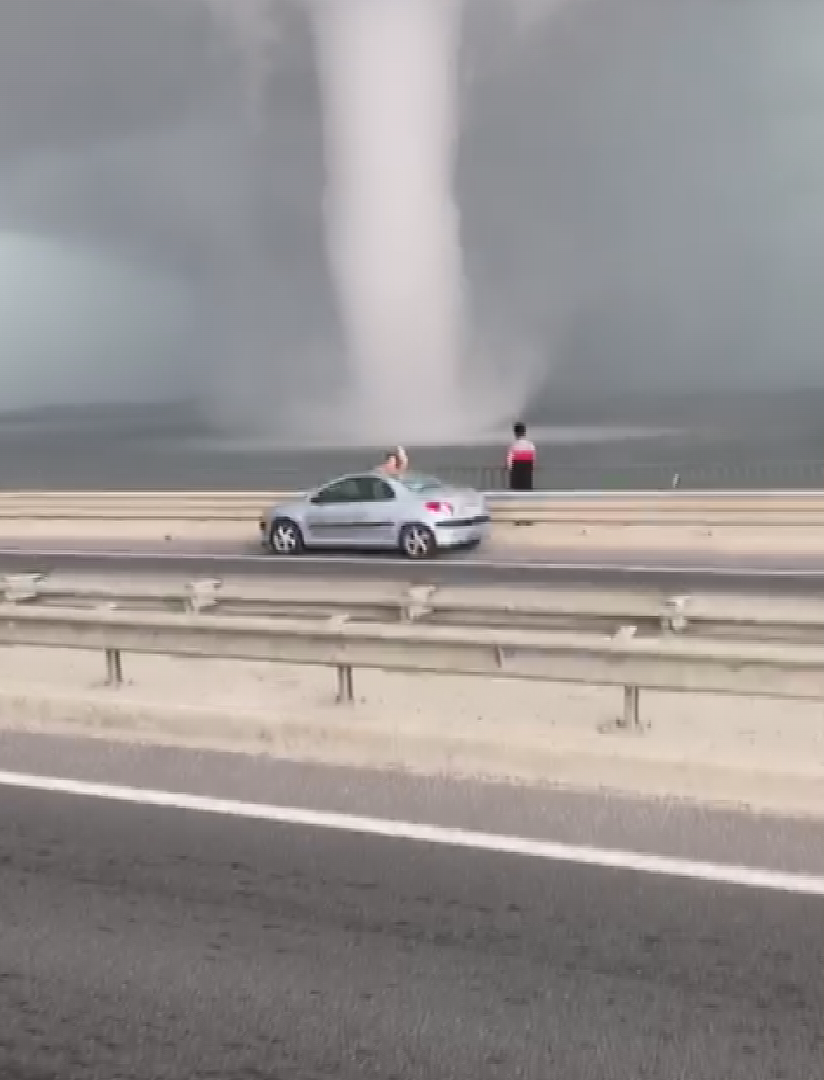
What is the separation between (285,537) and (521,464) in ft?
18.7

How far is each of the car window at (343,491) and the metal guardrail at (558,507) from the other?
133 inches

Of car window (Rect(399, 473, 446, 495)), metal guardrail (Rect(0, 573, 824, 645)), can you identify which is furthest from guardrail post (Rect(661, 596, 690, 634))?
car window (Rect(399, 473, 446, 495))

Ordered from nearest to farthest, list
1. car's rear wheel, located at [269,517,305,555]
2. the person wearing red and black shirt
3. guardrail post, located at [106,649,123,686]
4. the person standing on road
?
guardrail post, located at [106,649,123,686] < car's rear wheel, located at [269,517,305,555] < the person standing on road < the person wearing red and black shirt

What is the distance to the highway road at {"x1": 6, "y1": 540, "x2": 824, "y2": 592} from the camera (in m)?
15.5

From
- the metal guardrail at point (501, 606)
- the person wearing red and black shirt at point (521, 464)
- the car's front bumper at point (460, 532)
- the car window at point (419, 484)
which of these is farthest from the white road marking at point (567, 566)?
the person wearing red and black shirt at point (521, 464)

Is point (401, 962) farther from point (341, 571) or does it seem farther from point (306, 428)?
point (306, 428)

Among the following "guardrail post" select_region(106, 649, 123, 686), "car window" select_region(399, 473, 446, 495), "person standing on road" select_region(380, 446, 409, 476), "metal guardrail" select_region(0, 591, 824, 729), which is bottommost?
"guardrail post" select_region(106, 649, 123, 686)

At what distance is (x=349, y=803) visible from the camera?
6539mm

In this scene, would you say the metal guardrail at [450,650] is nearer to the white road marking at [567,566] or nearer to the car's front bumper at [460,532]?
the white road marking at [567,566]

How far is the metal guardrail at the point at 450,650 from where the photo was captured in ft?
22.5

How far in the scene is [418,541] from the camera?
20.2 metres

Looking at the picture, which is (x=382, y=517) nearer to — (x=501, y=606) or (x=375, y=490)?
(x=375, y=490)

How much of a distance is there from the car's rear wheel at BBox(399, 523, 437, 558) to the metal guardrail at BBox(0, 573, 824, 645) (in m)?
4.22

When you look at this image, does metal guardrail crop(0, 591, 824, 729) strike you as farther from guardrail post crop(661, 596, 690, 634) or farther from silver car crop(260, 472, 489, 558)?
silver car crop(260, 472, 489, 558)
